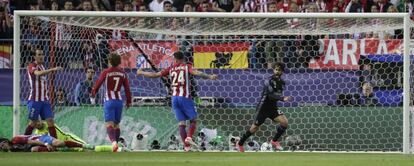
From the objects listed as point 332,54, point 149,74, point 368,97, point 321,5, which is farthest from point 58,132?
point 321,5

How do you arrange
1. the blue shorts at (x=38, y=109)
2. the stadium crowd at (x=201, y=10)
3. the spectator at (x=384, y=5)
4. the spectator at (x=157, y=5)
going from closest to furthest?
the blue shorts at (x=38, y=109) < the stadium crowd at (x=201, y=10) < the spectator at (x=384, y=5) < the spectator at (x=157, y=5)

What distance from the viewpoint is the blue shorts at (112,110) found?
1784 cm

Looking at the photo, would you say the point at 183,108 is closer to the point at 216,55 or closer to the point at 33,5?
the point at 216,55

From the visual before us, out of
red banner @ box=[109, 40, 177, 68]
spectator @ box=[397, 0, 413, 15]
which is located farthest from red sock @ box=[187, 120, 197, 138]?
spectator @ box=[397, 0, 413, 15]

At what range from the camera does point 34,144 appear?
56.8 ft

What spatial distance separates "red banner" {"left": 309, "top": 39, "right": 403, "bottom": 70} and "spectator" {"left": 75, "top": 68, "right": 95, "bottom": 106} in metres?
4.51

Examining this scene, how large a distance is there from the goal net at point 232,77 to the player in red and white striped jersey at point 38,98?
42.9 inches

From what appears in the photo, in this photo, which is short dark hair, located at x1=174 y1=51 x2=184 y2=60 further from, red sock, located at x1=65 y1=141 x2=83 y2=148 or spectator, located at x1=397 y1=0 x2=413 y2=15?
spectator, located at x1=397 y1=0 x2=413 y2=15

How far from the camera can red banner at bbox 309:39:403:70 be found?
1995 centimetres

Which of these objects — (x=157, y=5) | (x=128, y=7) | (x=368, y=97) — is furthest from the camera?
(x=157, y=5)

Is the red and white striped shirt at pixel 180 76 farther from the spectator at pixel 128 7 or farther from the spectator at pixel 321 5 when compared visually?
the spectator at pixel 321 5

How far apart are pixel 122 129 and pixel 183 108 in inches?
87.2

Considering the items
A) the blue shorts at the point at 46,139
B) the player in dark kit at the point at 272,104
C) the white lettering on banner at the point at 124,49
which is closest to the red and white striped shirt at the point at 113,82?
the blue shorts at the point at 46,139

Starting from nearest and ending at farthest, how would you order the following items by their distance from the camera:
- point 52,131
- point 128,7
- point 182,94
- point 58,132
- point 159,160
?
point 159,160 < point 182,94 < point 52,131 < point 58,132 < point 128,7
